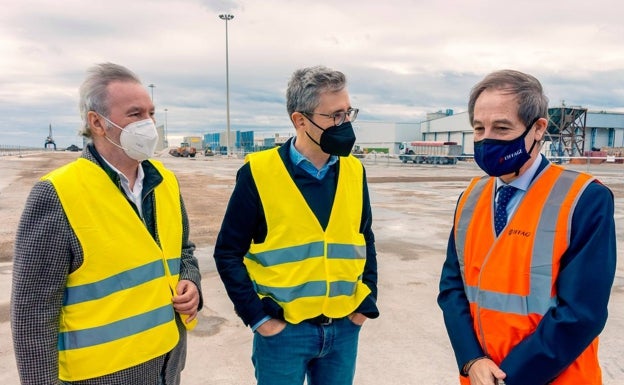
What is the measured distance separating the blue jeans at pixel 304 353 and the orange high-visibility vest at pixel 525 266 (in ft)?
2.34

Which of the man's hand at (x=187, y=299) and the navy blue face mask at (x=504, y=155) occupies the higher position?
the navy blue face mask at (x=504, y=155)

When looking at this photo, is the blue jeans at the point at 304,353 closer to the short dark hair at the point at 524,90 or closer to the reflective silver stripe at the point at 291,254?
the reflective silver stripe at the point at 291,254

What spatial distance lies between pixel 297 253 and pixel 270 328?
386mm

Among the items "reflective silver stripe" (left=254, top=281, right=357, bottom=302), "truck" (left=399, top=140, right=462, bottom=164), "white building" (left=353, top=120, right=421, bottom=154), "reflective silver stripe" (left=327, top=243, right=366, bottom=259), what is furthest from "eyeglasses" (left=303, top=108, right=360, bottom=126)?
"white building" (left=353, top=120, right=421, bottom=154)

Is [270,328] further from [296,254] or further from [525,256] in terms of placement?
[525,256]

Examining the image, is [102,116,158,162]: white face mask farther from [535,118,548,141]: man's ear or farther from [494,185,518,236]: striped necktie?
[535,118,548,141]: man's ear

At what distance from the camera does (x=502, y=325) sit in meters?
1.79

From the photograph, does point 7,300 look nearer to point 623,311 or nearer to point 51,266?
point 51,266

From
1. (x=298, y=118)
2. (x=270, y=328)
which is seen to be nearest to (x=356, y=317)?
(x=270, y=328)

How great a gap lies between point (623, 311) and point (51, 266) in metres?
5.33

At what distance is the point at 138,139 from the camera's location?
2035 mm

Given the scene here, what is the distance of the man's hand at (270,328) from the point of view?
2191 millimetres

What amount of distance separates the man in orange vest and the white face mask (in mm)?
1459

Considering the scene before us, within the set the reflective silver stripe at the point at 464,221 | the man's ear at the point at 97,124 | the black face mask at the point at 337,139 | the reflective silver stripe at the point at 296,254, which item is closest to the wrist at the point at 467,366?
the reflective silver stripe at the point at 464,221
